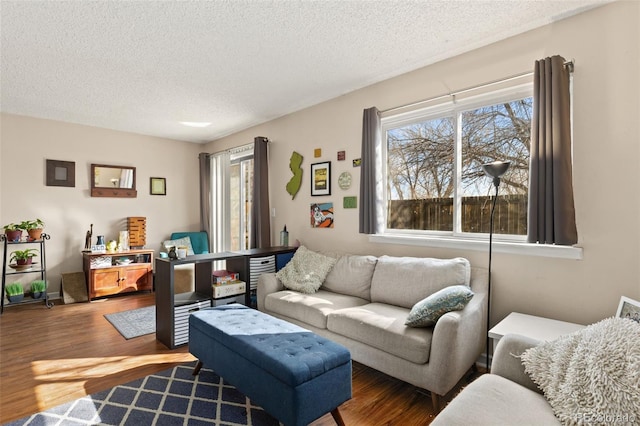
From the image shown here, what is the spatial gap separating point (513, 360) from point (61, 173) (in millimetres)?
5765

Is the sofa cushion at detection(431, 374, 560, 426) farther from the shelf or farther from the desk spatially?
the shelf

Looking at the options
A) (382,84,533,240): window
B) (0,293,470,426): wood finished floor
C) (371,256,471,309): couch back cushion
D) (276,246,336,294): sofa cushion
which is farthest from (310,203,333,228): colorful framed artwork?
(0,293,470,426): wood finished floor

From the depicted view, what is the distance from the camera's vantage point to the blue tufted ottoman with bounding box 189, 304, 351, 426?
1640 mm

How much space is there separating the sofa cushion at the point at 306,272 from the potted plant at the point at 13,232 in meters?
3.45

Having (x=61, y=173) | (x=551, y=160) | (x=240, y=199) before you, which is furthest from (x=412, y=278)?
(x=61, y=173)

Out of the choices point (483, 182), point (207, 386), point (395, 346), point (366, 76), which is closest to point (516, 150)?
point (483, 182)

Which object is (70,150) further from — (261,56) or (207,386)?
(207,386)

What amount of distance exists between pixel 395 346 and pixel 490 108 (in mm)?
2045

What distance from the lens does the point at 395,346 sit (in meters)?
2.15

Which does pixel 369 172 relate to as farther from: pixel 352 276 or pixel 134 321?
pixel 134 321

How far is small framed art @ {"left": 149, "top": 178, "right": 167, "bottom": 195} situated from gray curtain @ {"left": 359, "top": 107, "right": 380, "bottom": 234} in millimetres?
3957

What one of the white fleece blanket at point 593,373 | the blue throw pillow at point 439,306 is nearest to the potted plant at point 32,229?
the blue throw pillow at point 439,306

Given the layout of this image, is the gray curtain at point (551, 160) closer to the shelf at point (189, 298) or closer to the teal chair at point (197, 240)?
the shelf at point (189, 298)

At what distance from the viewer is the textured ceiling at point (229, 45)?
2219mm
